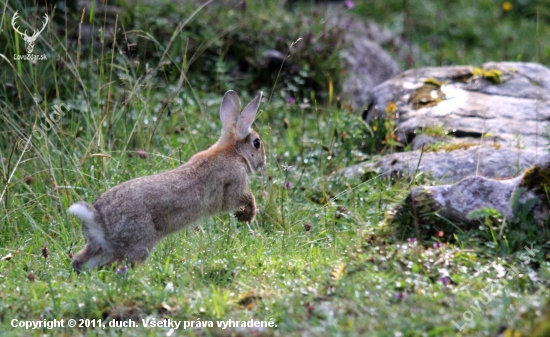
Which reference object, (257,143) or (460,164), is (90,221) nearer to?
(257,143)

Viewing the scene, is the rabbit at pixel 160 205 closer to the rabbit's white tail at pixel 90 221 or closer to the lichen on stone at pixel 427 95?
the rabbit's white tail at pixel 90 221

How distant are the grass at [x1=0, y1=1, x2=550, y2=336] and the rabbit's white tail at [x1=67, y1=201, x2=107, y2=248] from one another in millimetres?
263

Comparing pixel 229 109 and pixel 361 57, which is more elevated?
pixel 229 109

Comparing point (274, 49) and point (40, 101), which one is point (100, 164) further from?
point (274, 49)

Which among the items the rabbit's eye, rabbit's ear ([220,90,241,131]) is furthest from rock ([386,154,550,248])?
rabbit's ear ([220,90,241,131])

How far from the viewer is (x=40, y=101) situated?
7.80 meters

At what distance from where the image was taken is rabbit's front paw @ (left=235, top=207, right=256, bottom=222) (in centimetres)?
606

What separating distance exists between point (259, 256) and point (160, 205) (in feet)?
2.52

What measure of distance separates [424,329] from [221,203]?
251 cm

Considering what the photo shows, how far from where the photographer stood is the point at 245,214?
607cm

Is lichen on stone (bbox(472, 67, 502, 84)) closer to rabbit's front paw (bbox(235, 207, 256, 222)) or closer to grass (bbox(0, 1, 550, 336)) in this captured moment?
grass (bbox(0, 1, 550, 336))

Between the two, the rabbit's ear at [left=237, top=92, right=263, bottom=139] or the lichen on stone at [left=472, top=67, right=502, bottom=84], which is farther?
the lichen on stone at [left=472, top=67, right=502, bottom=84]

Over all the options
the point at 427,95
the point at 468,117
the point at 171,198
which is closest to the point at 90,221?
the point at 171,198

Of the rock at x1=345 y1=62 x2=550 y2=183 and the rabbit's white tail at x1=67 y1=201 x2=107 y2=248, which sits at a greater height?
the rabbit's white tail at x1=67 y1=201 x2=107 y2=248
